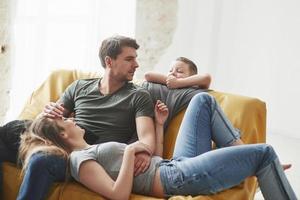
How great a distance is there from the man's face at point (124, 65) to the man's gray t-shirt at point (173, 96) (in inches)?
5.4

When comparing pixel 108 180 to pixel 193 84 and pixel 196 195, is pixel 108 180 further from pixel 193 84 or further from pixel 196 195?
pixel 193 84

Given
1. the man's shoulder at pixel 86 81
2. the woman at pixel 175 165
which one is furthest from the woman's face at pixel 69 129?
the man's shoulder at pixel 86 81

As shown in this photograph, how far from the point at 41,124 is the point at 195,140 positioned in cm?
68

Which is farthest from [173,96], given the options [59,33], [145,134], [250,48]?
[250,48]

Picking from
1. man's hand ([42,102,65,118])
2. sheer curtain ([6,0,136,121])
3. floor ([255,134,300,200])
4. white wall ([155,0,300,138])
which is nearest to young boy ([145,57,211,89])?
man's hand ([42,102,65,118])

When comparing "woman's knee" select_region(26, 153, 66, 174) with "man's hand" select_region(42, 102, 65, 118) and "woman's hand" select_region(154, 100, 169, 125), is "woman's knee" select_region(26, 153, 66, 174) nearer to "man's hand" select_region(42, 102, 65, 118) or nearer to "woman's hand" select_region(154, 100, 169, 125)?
"man's hand" select_region(42, 102, 65, 118)

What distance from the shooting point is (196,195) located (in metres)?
1.52

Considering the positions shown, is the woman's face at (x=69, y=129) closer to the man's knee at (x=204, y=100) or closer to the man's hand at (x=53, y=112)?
the man's hand at (x=53, y=112)

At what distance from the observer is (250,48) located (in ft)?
11.7

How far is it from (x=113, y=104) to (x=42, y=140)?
46 cm

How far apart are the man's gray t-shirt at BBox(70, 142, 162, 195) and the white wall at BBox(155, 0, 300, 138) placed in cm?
213

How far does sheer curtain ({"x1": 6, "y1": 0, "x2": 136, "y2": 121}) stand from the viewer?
3.26 meters

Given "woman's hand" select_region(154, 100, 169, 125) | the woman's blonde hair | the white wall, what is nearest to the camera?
the woman's blonde hair

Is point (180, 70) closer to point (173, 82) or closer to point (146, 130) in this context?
point (173, 82)
